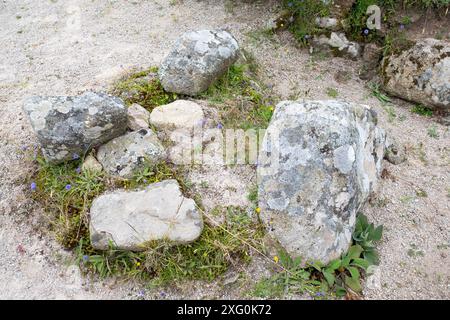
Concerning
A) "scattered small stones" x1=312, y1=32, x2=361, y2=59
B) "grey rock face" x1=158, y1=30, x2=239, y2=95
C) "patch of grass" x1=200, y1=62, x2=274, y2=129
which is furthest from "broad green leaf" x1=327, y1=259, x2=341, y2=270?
"scattered small stones" x1=312, y1=32, x2=361, y2=59

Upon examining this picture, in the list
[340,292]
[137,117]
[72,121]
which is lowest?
[340,292]

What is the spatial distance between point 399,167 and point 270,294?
8.23ft

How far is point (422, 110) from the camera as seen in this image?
5871 mm

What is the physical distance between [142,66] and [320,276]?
3.97m

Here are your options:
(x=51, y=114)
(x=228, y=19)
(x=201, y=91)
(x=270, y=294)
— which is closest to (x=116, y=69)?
(x=201, y=91)

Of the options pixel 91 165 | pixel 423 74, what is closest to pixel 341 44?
pixel 423 74

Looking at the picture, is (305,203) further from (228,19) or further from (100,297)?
(228,19)

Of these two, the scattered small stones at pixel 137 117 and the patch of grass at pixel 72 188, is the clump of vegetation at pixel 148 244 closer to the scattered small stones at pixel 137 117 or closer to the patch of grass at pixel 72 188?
the patch of grass at pixel 72 188

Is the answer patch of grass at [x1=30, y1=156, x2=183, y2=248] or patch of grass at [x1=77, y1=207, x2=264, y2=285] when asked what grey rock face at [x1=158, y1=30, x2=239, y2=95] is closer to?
patch of grass at [x1=30, y1=156, x2=183, y2=248]

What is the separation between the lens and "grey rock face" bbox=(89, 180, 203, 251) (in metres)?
4.02

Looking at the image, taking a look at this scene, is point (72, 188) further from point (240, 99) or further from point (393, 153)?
point (393, 153)

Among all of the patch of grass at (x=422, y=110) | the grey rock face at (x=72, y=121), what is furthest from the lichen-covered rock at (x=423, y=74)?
the grey rock face at (x=72, y=121)

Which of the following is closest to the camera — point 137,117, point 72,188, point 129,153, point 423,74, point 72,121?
point 72,121

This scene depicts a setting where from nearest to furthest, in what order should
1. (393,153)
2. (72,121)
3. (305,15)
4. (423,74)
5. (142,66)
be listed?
1. (72,121)
2. (393,153)
3. (423,74)
4. (142,66)
5. (305,15)
